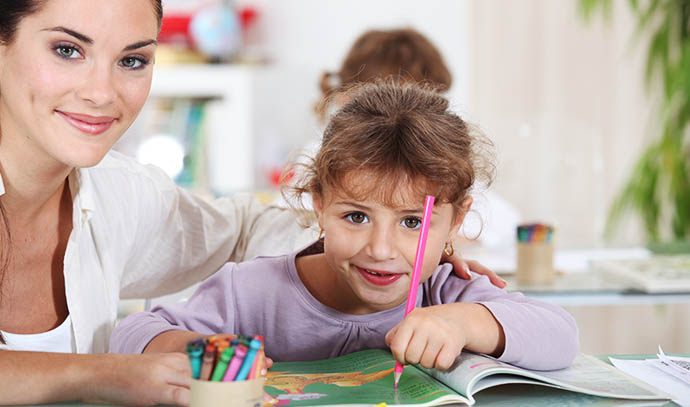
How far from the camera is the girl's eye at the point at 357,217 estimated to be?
3.46 feet

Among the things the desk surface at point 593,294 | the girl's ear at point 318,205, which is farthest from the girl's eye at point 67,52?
the desk surface at point 593,294

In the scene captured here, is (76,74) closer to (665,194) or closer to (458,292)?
(458,292)

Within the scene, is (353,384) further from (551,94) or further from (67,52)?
(551,94)

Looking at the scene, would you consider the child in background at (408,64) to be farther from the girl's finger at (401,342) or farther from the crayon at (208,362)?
the crayon at (208,362)

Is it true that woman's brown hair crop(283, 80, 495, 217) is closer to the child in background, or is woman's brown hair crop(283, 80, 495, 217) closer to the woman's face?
the woman's face

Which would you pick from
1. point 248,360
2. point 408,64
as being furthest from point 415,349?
point 408,64

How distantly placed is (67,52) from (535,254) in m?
1.04

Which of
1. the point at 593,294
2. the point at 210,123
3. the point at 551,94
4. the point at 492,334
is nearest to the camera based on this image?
the point at 492,334

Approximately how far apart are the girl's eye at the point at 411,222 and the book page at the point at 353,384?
0.17 metres

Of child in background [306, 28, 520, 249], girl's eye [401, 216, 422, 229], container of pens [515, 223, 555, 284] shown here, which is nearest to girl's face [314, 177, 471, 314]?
girl's eye [401, 216, 422, 229]

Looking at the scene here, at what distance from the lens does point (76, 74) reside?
1044mm

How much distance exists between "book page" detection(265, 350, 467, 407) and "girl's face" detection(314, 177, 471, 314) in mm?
90

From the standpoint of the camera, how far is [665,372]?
961 millimetres

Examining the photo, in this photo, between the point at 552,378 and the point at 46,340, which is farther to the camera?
the point at 46,340
